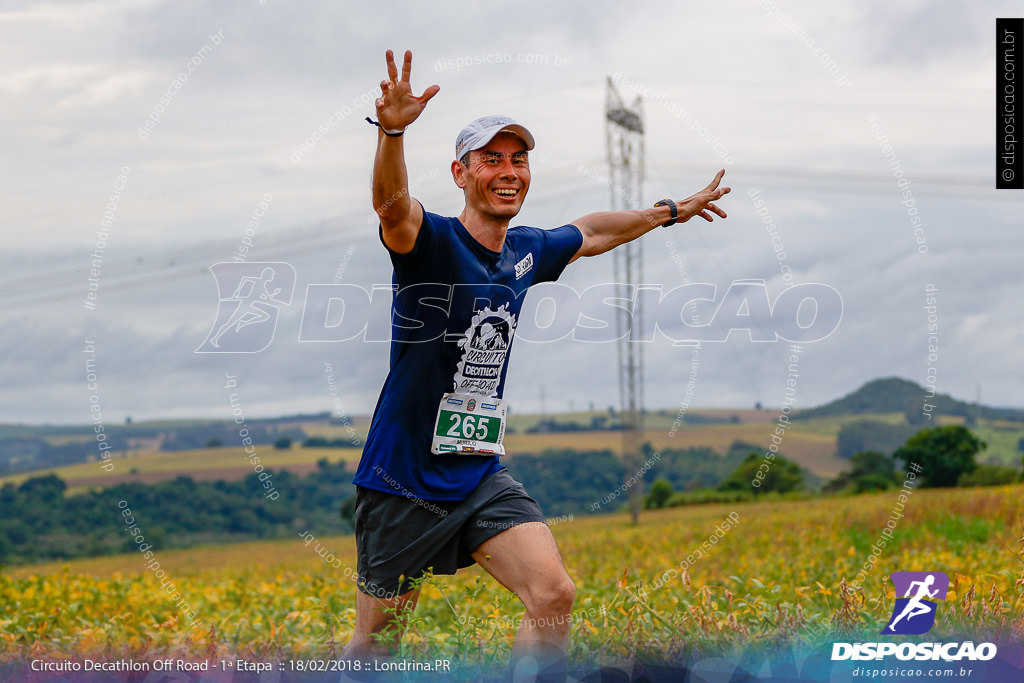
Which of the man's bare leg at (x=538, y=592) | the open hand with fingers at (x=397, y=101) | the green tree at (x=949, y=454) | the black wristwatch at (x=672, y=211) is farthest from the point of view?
the green tree at (x=949, y=454)

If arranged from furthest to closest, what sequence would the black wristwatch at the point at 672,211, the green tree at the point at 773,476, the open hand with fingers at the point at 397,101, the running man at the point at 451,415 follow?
the green tree at the point at 773,476, the black wristwatch at the point at 672,211, the running man at the point at 451,415, the open hand with fingers at the point at 397,101

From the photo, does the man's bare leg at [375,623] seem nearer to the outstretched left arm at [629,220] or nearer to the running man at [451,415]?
the running man at [451,415]

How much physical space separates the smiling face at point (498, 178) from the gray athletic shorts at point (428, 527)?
1266 mm

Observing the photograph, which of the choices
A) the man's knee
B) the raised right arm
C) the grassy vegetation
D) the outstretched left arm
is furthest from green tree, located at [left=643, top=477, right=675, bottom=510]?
the raised right arm

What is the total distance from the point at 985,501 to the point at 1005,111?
321 inches

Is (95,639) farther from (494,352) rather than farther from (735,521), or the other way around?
(735,521)

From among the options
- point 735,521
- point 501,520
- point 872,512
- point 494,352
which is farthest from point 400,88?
point 735,521

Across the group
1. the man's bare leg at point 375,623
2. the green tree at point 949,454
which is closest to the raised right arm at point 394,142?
the man's bare leg at point 375,623

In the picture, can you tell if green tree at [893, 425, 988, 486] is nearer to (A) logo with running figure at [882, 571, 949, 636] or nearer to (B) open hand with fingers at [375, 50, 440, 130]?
(A) logo with running figure at [882, 571, 949, 636]

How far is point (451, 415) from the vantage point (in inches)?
187

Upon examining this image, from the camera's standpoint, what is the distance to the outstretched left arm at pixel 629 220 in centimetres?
573

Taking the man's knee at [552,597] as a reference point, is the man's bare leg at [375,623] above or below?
below

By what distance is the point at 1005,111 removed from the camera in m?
8.28

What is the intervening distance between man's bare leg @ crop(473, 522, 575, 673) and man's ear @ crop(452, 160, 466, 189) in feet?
5.48
